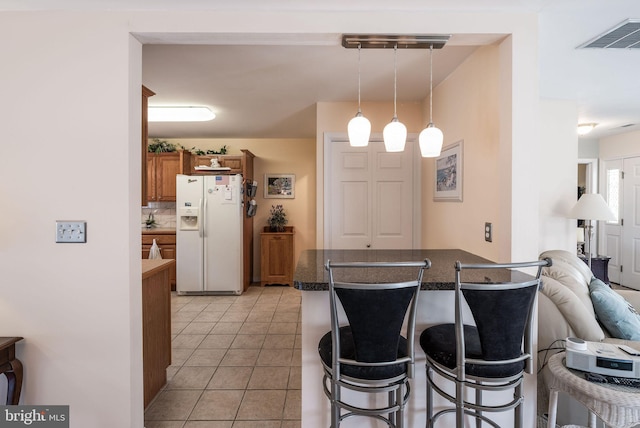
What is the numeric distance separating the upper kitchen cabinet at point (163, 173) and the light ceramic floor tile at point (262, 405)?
3.64 metres

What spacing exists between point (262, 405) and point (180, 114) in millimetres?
3305

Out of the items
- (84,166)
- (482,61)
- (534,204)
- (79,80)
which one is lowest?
(534,204)

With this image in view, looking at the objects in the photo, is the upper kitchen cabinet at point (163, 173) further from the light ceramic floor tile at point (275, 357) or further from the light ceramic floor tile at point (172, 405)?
the light ceramic floor tile at point (172, 405)

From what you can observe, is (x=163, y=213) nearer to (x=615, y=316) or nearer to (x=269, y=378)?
(x=269, y=378)

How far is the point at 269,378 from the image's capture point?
2.55 m

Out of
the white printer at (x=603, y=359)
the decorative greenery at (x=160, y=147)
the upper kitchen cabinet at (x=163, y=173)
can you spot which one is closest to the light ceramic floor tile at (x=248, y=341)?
the white printer at (x=603, y=359)

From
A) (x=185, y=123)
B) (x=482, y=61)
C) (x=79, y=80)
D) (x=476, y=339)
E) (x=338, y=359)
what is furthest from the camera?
(x=185, y=123)

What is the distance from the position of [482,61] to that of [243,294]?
411 cm

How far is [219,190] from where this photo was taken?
4.75 meters

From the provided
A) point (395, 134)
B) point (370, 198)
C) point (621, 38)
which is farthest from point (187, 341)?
point (621, 38)

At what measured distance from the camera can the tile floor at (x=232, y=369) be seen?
6.93ft

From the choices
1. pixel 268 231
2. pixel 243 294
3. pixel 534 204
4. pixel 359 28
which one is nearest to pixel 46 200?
pixel 359 28

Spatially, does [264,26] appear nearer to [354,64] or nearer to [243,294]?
[354,64]

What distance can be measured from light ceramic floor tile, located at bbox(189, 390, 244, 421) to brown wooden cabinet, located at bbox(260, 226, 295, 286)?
291 centimetres
